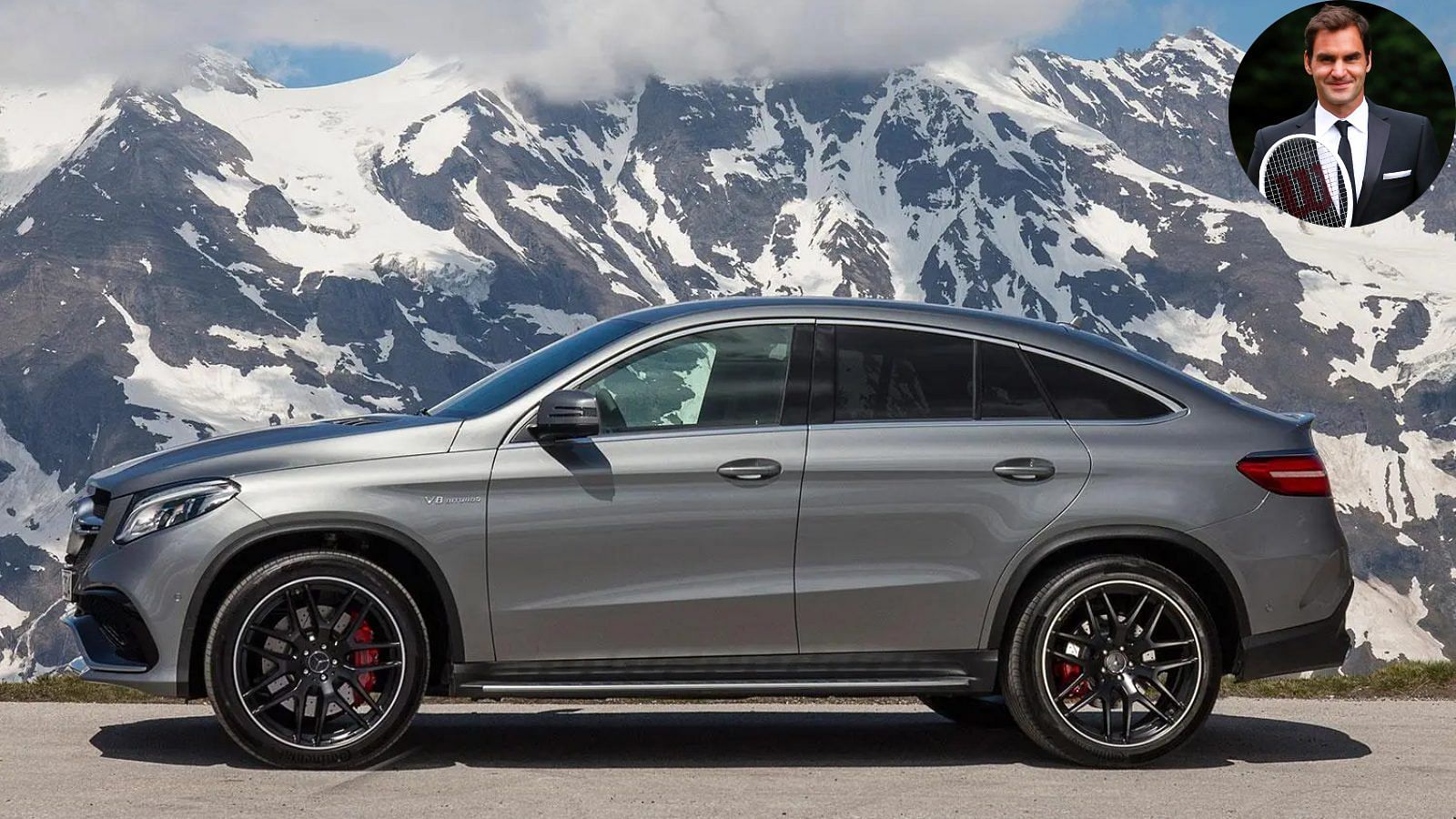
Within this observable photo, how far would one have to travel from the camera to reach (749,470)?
642 cm

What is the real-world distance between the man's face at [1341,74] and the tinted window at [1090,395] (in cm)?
536

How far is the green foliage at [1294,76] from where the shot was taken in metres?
18.4

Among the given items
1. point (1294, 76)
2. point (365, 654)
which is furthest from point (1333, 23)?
point (1294, 76)

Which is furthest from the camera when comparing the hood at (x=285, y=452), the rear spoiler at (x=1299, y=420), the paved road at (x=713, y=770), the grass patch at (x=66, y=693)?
the grass patch at (x=66, y=693)

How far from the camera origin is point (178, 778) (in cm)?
616

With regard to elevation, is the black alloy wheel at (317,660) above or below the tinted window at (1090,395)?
below

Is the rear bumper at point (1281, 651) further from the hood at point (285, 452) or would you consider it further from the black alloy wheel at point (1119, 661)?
the hood at point (285, 452)

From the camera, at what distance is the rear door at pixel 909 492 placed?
6461 millimetres

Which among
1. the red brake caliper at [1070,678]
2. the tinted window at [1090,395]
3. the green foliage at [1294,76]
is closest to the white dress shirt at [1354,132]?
the green foliage at [1294,76]

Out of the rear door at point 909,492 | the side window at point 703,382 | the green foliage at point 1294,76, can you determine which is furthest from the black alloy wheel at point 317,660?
the green foliage at point 1294,76

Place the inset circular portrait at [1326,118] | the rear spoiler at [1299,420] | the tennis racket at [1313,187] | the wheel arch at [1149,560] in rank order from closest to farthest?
the wheel arch at [1149,560] < the rear spoiler at [1299,420] < the inset circular portrait at [1326,118] < the tennis racket at [1313,187]

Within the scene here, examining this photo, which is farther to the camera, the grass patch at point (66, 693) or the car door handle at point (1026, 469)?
the grass patch at point (66, 693)

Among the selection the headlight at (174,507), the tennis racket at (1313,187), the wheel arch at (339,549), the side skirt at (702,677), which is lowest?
the side skirt at (702,677)

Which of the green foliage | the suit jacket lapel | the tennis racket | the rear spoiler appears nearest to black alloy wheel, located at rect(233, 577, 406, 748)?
the rear spoiler
